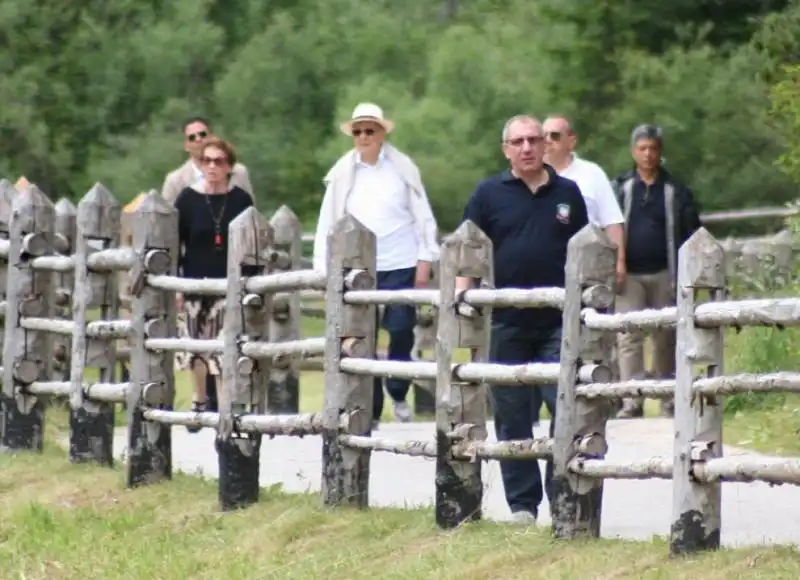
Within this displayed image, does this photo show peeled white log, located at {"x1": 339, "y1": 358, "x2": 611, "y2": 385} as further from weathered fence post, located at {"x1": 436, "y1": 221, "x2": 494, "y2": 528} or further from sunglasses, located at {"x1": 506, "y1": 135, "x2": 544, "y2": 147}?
sunglasses, located at {"x1": 506, "y1": 135, "x2": 544, "y2": 147}

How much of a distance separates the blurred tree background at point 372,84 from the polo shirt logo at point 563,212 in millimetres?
21266

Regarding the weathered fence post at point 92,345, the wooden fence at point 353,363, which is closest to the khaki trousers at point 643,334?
the wooden fence at point 353,363

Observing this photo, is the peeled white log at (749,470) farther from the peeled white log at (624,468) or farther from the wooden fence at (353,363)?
the peeled white log at (624,468)

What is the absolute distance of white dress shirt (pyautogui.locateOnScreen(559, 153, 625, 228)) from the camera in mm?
12039

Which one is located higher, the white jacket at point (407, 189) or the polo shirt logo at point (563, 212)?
the white jacket at point (407, 189)

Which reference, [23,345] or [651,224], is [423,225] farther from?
[23,345]

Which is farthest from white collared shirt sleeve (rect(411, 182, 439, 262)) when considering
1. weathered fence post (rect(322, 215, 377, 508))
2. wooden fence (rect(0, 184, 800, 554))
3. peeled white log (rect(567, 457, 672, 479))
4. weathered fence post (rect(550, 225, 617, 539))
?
peeled white log (rect(567, 457, 672, 479))

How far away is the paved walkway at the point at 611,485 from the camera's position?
9.49 m

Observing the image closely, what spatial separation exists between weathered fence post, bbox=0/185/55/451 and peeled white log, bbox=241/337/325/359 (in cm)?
266

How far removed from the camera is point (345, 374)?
9984mm

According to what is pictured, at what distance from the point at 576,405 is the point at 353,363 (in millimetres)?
1460

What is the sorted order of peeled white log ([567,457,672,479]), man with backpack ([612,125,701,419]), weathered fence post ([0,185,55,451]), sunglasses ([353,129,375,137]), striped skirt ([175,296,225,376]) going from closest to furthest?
peeled white log ([567,457,672,479])
sunglasses ([353,129,375,137])
weathered fence post ([0,185,55,451])
striped skirt ([175,296,225,376])
man with backpack ([612,125,701,419])

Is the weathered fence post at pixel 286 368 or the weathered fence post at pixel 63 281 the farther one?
the weathered fence post at pixel 286 368

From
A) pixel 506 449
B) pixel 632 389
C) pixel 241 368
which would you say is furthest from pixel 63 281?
pixel 632 389
